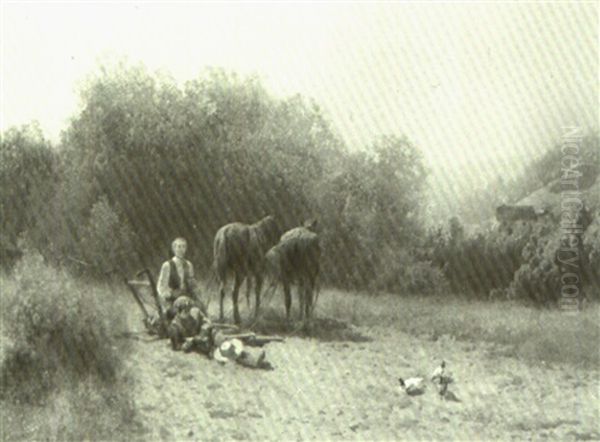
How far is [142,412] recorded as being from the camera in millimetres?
6480

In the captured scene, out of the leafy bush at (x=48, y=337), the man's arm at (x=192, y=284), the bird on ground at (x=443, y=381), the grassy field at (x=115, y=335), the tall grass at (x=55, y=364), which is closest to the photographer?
the tall grass at (x=55, y=364)

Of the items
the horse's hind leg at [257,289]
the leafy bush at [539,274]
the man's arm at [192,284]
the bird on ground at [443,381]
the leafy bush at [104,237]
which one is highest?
the leafy bush at [104,237]

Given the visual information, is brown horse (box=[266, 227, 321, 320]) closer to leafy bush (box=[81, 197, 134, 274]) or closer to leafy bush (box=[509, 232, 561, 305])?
leafy bush (box=[81, 197, 134, 274])

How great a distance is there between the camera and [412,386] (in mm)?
7492

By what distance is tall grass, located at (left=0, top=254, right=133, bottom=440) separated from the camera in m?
6.06

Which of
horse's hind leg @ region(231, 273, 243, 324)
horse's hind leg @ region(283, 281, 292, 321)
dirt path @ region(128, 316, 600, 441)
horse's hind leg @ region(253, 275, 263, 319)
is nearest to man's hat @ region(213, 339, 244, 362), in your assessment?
dirt path @ region(128, 316, 600, 441)

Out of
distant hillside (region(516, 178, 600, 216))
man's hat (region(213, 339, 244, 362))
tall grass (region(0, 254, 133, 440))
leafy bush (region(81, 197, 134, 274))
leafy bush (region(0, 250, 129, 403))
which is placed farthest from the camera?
distant hillside (region(516, 178, 600, 216))

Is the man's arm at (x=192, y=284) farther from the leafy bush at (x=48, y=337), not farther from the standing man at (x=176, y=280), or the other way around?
the leafy bush at (x=48, y=337)

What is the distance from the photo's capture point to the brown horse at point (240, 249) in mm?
8461

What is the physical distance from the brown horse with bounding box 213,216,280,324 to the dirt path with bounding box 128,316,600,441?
789 mm

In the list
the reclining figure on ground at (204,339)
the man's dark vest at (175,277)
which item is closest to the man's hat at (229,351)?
the reclining figure on ground at (204,339)

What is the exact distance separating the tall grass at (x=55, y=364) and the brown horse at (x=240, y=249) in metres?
1.70

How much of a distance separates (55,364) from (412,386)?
3140mm

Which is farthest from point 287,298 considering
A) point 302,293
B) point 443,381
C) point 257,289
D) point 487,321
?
point 487,321
